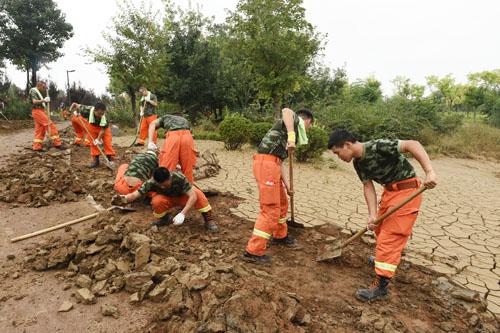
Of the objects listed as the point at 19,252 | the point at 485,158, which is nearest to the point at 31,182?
the point at 19,252

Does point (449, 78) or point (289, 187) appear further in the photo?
point (449, 78)

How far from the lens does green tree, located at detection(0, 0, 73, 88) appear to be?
22.2 metres

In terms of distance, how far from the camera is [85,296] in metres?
2.38

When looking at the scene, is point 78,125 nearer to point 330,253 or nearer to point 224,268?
point 224,268

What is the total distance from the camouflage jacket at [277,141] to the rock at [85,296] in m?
1.88

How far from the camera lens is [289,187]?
3.44 metres

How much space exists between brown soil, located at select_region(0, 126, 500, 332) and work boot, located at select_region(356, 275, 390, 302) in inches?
2.2

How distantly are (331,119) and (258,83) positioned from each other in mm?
3480

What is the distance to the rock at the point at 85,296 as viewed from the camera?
2363mm

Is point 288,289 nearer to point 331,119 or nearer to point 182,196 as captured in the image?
point 182,196

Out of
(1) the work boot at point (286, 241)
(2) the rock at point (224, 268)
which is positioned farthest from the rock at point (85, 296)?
(1) the work boot at point (286, 241)

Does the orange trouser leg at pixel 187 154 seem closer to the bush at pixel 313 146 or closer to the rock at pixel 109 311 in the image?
the rock at pixel 109 311

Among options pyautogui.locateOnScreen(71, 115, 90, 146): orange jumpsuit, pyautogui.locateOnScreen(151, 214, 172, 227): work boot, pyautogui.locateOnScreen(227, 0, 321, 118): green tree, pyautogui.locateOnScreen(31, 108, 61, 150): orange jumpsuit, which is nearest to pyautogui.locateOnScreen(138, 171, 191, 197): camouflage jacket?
pyautogui.locateOnScreen(151, 214, 172, 227): work boot

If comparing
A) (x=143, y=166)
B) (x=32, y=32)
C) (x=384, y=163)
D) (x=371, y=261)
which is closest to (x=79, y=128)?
(x=143, y=166)
